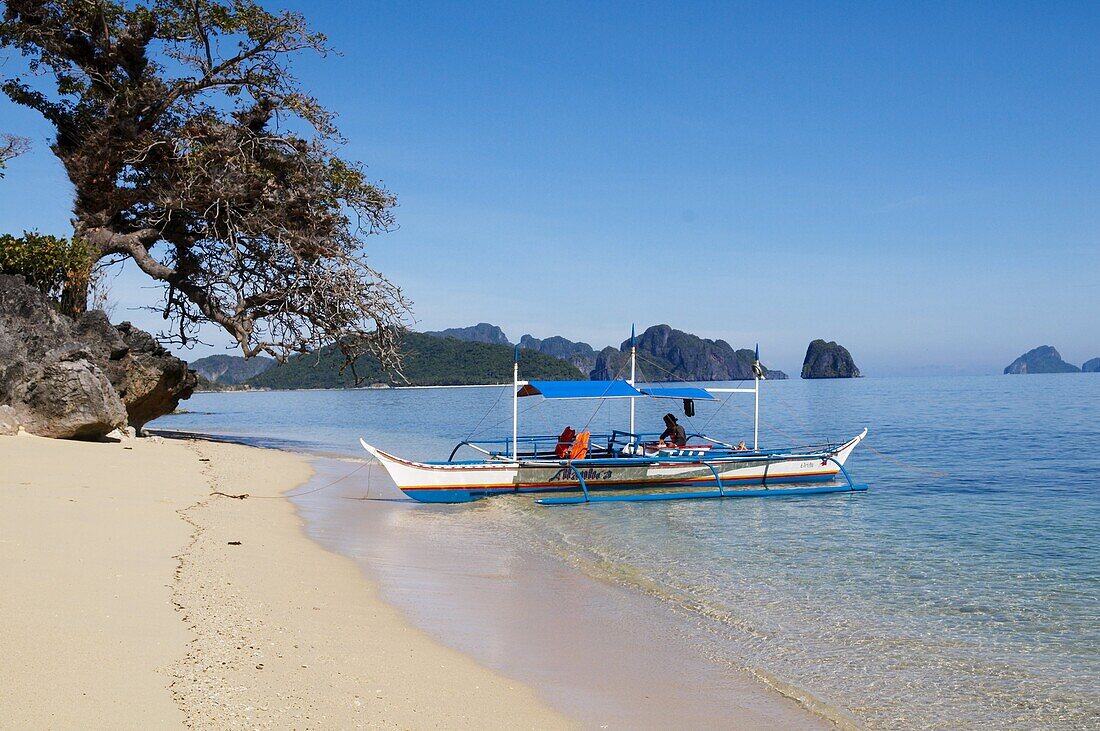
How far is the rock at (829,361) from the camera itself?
186000mm

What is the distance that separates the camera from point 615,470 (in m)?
17.6

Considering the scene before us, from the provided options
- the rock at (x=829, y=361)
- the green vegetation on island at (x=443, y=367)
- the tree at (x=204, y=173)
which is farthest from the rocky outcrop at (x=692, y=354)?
the tree at (x=204, y=173)

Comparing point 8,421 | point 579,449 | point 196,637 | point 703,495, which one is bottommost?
point 703,495

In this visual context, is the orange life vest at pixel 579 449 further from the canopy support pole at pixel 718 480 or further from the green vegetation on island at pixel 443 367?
the green vegetation on island at pixel 443 367

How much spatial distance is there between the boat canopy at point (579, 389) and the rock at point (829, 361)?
6987 inches

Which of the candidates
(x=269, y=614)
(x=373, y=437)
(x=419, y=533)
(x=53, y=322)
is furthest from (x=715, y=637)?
(x=373, y=437)

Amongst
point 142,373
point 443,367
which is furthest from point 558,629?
point 443,367

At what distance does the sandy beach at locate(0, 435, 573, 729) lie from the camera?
4262 mm

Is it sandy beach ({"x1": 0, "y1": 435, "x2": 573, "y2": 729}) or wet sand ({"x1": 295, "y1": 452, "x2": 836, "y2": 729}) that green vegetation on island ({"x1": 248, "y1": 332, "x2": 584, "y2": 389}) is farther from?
sandy beach ({"x1": 0, "y1": 435, "x2": 573, "y2": 729})

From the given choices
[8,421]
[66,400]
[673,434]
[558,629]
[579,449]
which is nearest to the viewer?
[558,629]

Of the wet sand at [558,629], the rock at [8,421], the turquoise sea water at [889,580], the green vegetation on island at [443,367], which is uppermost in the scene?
the green vegetation on island at [443,367]

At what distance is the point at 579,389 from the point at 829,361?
182m

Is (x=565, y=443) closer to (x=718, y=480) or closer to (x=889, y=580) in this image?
(x=718, y=480)

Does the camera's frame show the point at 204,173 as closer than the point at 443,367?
Yes
